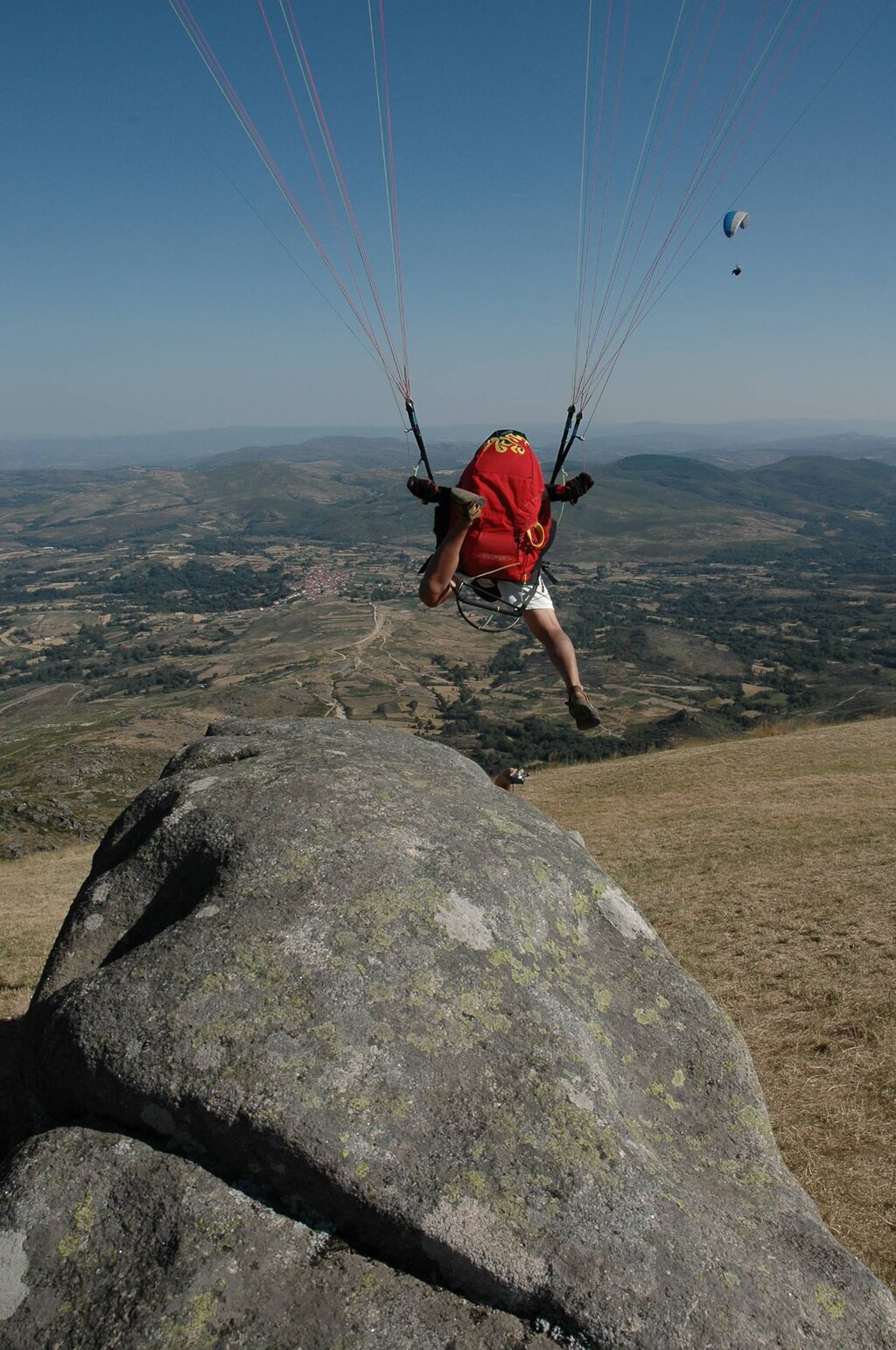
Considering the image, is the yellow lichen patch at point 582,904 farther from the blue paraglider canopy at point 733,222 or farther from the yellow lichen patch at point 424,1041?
the blue paraglider canopy at point 733,222

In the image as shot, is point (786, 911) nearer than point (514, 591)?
No

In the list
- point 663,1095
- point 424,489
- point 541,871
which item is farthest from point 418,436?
point 663,1095

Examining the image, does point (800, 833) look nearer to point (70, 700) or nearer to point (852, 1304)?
point (852, 1304)

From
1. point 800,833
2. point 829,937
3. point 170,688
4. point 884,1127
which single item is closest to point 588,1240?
point 884,1127

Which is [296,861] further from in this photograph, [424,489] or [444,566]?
[424,489]

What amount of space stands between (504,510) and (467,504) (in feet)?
2.81

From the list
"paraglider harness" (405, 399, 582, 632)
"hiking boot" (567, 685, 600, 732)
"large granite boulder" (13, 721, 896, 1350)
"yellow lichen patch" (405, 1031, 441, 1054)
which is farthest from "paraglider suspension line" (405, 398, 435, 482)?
"yellow lichen patch" (405, 1031, 441, 1054)

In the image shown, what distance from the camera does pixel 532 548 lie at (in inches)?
466

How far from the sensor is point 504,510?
452 inches

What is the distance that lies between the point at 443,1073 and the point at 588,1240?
128 centimetres

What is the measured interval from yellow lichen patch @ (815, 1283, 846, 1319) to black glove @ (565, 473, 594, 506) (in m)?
9.34

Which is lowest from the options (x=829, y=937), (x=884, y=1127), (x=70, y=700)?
(x=70, y=700)

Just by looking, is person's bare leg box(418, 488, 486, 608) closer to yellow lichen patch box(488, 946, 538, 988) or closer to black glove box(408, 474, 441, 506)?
black glove box(408, 474, 441, 506)

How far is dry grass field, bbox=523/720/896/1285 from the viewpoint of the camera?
8.02 metres
